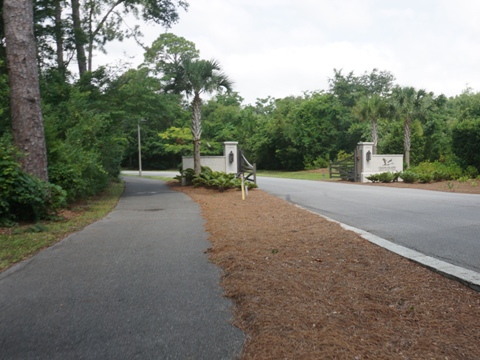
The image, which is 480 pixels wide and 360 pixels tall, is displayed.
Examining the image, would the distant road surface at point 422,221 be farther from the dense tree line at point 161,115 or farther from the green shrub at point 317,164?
the green shrub at point 317,164

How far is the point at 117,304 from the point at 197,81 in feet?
57.1

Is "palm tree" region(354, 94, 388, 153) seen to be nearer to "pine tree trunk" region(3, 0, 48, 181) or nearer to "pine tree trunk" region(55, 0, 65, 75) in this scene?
"pine tree trunk" region(55, 0, 65, 75)

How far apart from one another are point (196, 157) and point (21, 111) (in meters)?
11.6

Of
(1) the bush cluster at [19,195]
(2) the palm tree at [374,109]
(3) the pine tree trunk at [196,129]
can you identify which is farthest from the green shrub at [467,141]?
(1) the bush cluster at [19,195]

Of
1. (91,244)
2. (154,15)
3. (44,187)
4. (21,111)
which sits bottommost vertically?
(91,244)

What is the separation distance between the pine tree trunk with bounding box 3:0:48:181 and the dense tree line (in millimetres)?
37

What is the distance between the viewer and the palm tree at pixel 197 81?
20.2m

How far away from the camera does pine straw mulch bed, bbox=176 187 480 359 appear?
300cm

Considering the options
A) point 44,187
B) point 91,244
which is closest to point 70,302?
point 91,244

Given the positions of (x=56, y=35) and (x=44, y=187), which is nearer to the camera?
(x=44, y=187)

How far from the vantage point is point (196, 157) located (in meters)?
21.2

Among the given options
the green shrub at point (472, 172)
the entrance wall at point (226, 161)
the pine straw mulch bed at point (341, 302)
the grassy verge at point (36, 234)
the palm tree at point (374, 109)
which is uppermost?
the palm tree at point (374, 109)

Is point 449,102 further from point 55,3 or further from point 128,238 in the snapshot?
point 128,238

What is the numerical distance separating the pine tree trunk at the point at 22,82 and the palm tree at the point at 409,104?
88.6 feet
